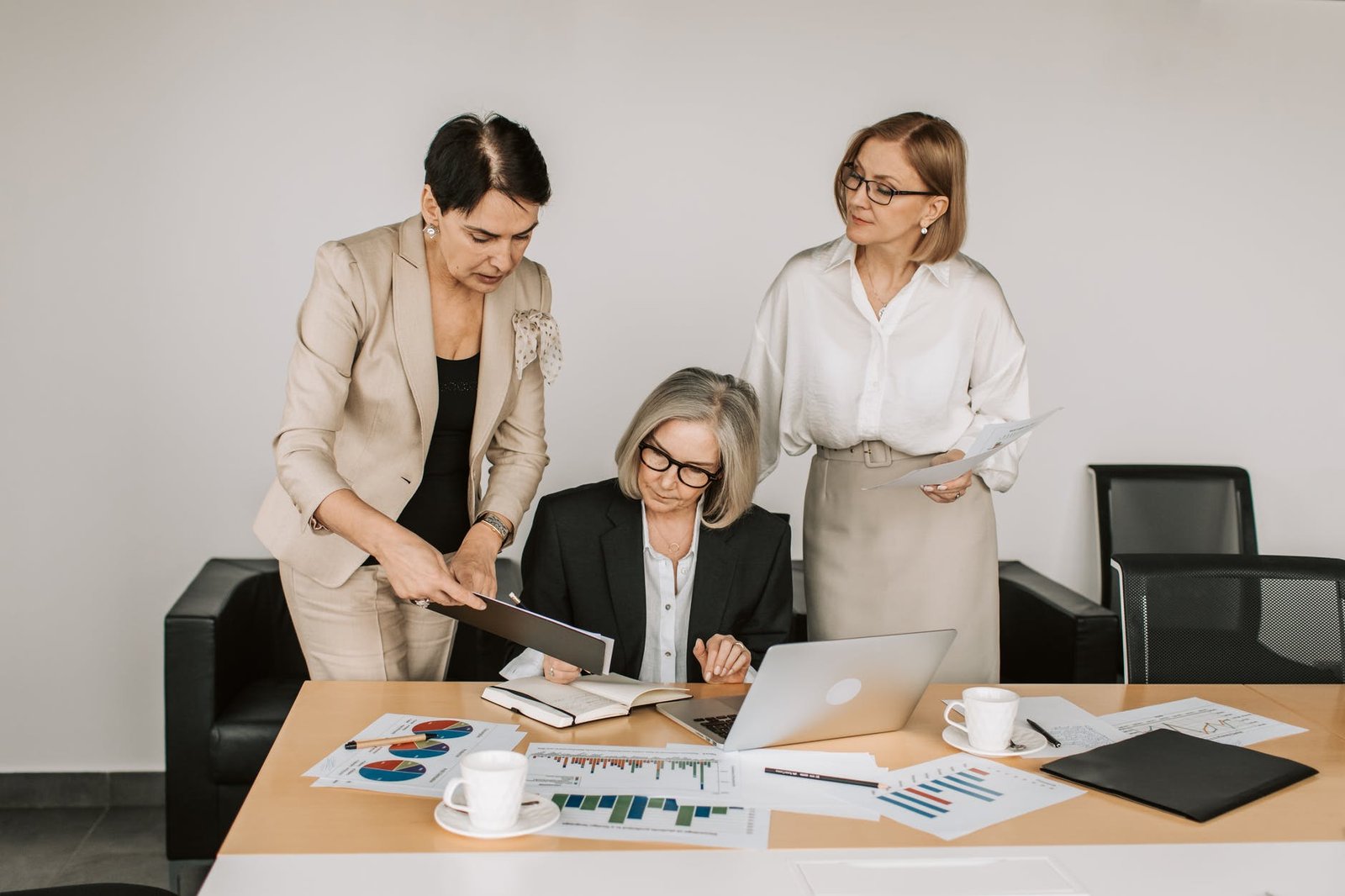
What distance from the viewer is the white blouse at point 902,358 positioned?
2.51 metres

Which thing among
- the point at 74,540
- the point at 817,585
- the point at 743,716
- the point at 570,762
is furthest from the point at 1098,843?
the point at 74,540

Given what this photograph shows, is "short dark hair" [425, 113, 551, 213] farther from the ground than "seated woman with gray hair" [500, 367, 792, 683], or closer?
farther from the ground

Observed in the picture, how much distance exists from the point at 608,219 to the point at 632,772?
2264mm

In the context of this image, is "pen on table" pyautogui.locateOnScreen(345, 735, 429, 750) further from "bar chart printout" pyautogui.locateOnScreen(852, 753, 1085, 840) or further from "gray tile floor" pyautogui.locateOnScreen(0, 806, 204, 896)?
"gray tile floor" pyautogui.locateOnScreen(0, 806, 204, 896)

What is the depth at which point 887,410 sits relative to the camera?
2.51 m

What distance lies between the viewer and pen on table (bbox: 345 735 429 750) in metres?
1.69

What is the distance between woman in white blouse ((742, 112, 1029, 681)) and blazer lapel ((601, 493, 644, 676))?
18.2 inches

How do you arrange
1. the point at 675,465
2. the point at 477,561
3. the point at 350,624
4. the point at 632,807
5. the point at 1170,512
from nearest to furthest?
the point at 632,807
the point at 477,561
the point at 350,624
the point at 675,465
the point at 1170,512

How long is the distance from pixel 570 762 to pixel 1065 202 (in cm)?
282

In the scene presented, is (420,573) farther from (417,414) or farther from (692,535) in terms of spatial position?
(692,535)

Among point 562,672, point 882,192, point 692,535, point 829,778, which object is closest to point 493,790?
point 829,778

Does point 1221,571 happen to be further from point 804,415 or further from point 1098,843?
point 1098,843

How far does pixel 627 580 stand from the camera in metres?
2.38

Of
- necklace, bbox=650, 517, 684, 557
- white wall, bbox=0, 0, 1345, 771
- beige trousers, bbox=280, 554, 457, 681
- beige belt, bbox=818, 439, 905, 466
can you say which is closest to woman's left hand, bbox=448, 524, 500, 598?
beige trousers, bbox=280, 554, 457, 681
